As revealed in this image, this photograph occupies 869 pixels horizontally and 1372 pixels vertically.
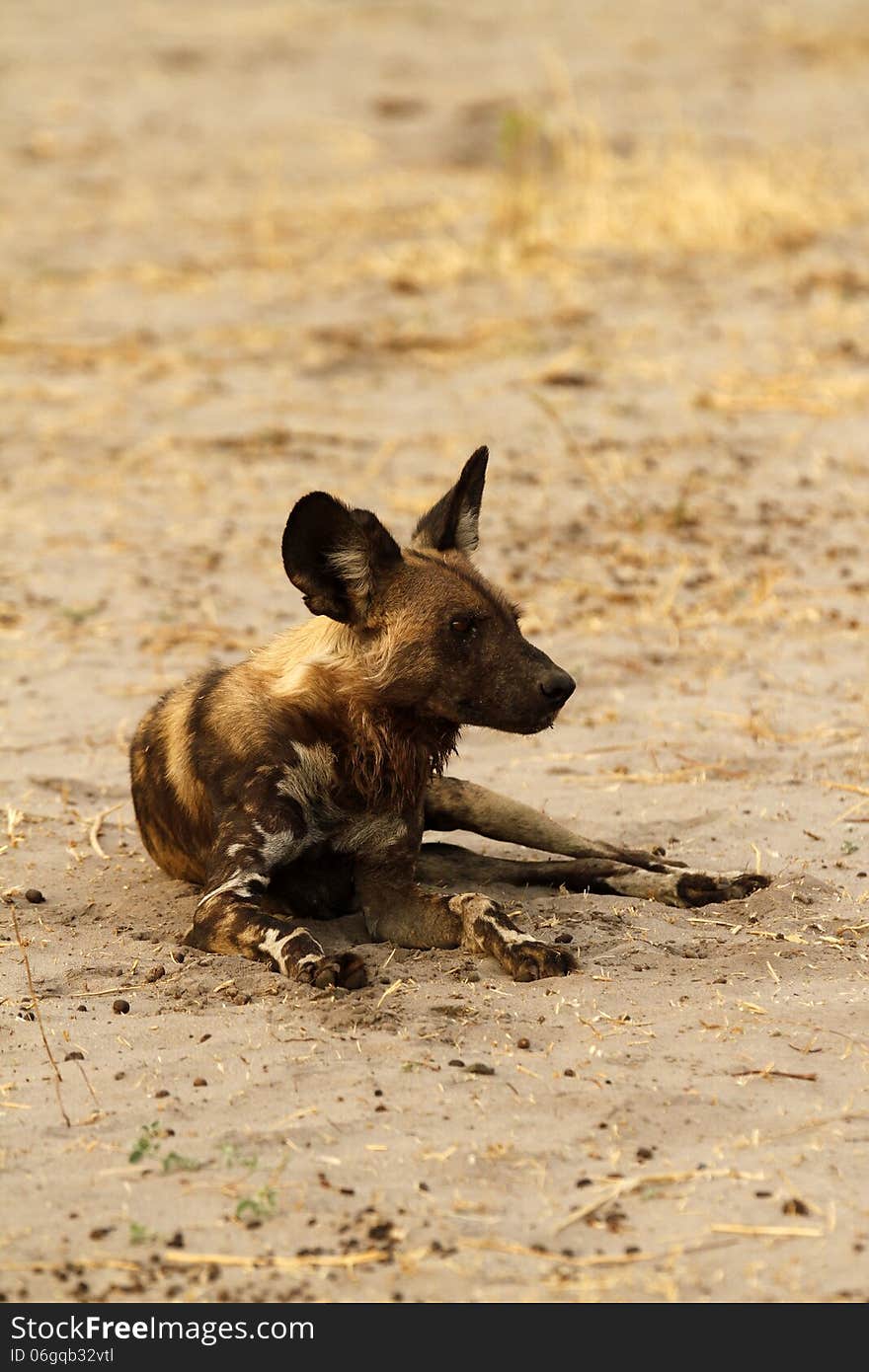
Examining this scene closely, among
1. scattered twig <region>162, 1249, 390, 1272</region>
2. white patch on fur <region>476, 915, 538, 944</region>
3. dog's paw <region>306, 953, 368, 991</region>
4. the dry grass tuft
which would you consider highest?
the dry grass tuft

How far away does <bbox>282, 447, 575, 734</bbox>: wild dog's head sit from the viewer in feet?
15.5

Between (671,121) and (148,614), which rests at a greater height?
(671,121)

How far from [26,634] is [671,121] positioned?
10.3m

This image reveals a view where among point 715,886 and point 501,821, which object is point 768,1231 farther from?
point 501,821

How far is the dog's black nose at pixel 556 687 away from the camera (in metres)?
4.73

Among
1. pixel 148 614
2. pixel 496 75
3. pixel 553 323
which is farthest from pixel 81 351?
pixel 496 75

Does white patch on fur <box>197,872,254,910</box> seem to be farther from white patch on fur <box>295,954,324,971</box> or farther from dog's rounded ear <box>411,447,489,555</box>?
dog's rounded ear <box>411,447,489,555</box>

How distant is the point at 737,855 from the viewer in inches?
216

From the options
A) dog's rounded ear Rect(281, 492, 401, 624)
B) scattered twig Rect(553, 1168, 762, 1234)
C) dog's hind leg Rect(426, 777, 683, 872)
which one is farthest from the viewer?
dog's hind leg Rect(426, 777, 683, 872)

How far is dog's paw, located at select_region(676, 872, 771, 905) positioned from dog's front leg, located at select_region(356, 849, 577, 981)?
682 millimetres

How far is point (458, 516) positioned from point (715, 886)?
1.23m

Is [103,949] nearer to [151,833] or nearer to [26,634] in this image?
[151,833]

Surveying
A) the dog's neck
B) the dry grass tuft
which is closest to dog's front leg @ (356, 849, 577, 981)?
the dog's neck

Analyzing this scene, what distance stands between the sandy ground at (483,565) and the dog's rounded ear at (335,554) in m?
0.86
